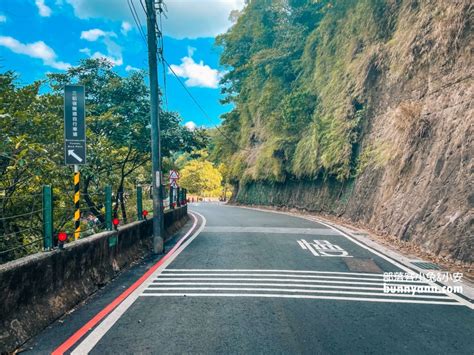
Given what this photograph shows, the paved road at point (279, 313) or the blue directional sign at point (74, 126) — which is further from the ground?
the blue directional sign at point (74, 126)

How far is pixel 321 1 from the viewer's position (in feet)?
91.4

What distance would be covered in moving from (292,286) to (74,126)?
5.15 meters

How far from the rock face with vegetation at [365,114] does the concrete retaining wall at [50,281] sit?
25.1 feet

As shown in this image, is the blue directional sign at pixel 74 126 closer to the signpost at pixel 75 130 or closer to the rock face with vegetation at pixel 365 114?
the signpost at pixel 75 130

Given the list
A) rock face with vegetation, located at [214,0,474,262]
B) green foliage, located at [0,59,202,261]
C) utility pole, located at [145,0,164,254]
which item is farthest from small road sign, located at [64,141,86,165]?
rock face with vegetation, located at [214,0,474,262]

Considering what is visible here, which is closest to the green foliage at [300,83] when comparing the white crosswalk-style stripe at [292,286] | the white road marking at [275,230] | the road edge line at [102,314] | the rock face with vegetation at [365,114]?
the rock face with vegetation at [365,114]

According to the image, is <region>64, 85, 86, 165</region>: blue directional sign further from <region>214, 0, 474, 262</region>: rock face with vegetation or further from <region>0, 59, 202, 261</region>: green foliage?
<region>214, 0, 474, 262</region>: rock face with vegetation

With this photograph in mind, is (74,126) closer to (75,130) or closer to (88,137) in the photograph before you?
(75,130)

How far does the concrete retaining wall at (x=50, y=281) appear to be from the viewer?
14.2 ft

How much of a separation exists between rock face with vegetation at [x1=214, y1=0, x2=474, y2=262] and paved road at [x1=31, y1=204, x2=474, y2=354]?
343 centimetres

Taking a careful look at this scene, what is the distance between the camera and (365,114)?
784 inches

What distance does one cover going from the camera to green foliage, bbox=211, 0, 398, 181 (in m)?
20.3

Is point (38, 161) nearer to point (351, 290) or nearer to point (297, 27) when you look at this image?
point (351, 290)

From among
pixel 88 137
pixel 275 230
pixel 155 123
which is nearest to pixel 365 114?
pixel 275 230
